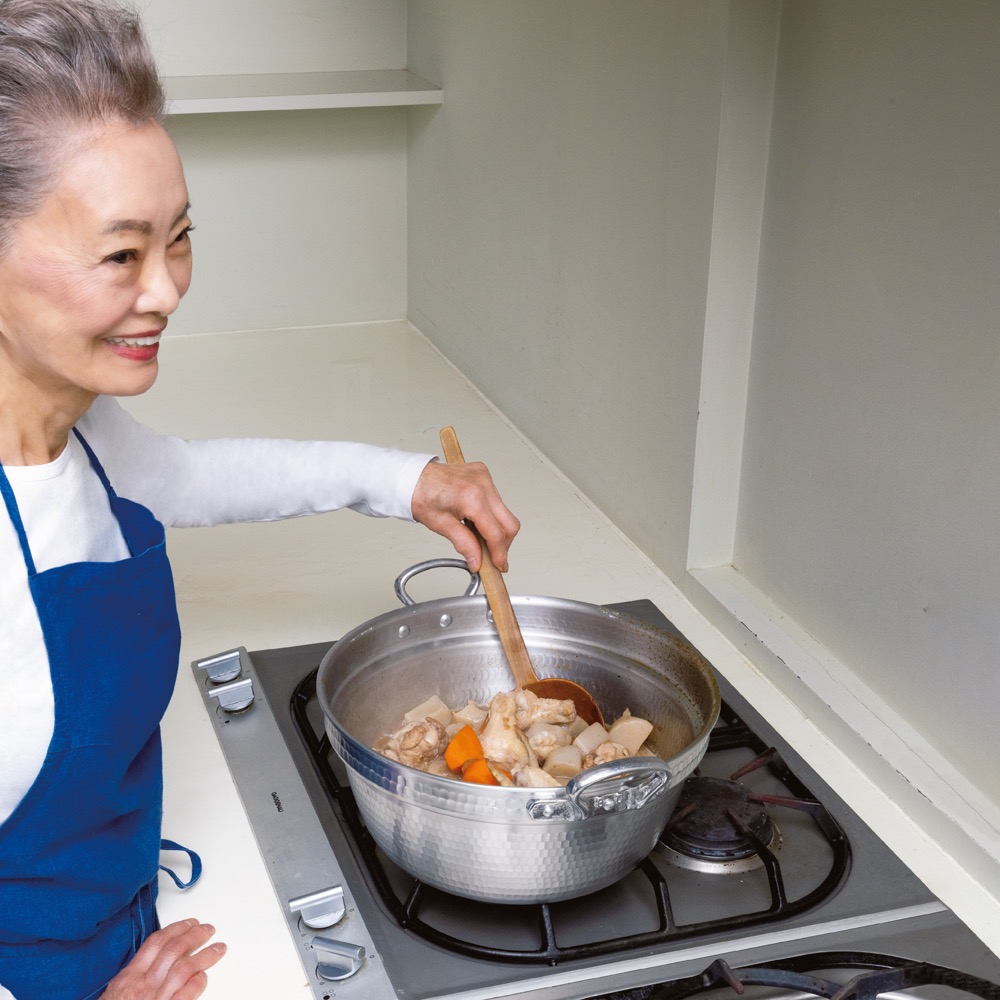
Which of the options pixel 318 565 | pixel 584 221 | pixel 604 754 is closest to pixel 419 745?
pixel 604 754

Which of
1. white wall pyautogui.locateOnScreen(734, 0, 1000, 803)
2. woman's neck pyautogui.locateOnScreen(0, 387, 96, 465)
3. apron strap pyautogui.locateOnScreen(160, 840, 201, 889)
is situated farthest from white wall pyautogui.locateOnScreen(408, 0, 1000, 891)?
woman's neck pyautogui.locateOnScreen(0, 387, 96, 465)

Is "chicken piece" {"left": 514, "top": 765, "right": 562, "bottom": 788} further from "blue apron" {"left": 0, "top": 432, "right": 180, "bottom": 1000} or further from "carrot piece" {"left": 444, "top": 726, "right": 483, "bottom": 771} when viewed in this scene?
"blue apron" {"left": 0, "top": 432, "right": 180, "bottom": 1000}

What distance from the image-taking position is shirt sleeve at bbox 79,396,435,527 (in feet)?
3.64

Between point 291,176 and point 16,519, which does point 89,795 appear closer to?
point 16,519

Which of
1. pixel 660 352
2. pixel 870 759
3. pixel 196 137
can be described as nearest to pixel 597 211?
pixel 660 352

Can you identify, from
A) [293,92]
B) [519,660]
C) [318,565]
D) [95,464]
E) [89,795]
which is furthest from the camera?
[293,92]

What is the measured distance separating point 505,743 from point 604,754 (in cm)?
9

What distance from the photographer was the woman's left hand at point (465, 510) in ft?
3.56

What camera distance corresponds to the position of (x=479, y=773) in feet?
3.09

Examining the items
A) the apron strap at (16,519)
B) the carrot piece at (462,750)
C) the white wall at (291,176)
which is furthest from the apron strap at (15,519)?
the white wall at (291,176)

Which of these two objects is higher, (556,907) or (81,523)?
(81,523)

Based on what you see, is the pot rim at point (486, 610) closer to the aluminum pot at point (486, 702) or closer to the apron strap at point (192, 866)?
the aluminum pot at point (486, 702)

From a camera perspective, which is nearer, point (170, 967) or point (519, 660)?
point (170, 967)

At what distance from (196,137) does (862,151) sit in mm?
1445
